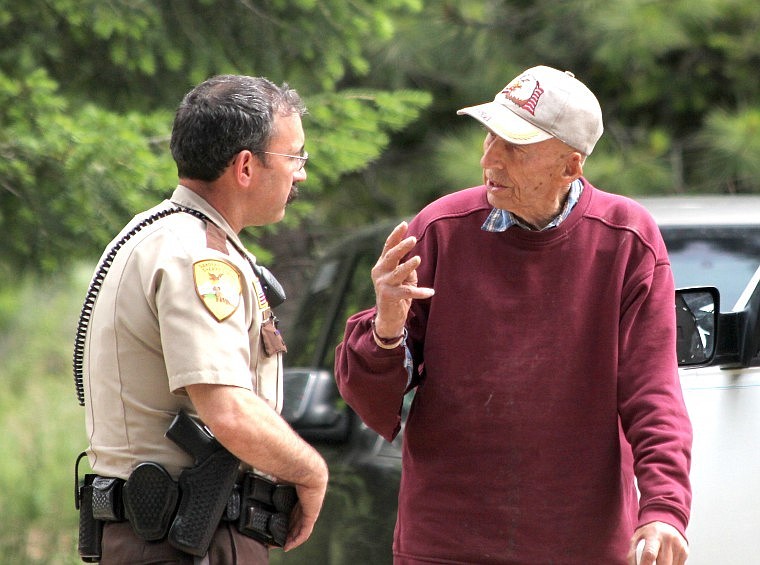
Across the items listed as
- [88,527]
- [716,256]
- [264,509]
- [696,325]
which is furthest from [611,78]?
[88,527]

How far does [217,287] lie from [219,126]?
360mm

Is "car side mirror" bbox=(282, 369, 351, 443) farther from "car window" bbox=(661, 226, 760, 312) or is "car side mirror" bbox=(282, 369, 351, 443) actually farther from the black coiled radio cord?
the black coiled radio cord

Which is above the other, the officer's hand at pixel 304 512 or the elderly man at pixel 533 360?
the elderly man at pixel 533 360

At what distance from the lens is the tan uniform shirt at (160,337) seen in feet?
7.88

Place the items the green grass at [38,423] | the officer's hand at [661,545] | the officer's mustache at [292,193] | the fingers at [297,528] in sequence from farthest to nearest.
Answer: the green grass at [38,423]
the officer's mustache at [292,193]
the fingers at [297,528]
the officer's hand at [661,545]

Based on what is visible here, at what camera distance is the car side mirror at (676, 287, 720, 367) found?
304 centimetres

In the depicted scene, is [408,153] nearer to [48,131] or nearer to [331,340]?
[331,340]

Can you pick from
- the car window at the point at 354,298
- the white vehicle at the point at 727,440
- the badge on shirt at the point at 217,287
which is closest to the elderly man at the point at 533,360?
the badge on shirt at the point at 217,287

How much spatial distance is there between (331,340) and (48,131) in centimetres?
133

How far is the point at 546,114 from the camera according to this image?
2.62 meters

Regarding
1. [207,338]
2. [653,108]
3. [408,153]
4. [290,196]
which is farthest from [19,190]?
[653,108]

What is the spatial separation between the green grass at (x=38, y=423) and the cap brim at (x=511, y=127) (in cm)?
310

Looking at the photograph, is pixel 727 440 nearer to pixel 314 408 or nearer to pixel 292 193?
pixel 292 193

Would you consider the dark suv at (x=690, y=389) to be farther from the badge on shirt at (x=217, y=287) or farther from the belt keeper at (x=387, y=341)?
the badge on shirt at (x=217, y=287)
